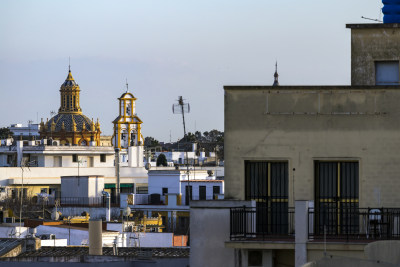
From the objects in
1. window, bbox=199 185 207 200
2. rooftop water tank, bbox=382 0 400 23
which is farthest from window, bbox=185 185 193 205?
rooftop water tank, bbox=382 0 400 23

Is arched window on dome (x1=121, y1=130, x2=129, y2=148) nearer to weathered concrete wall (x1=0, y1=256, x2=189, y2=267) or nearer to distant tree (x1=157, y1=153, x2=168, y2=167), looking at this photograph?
distant tree (x1=157, y1=153, x2=168, y2=167)

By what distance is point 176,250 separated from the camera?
3328cm

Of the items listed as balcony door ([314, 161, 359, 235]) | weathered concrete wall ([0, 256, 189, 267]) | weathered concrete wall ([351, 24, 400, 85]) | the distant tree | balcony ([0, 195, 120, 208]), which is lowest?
weathered concrete wall ([0, 256, 189, 267])

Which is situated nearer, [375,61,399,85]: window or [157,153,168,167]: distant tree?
[375,61,399,85]: window

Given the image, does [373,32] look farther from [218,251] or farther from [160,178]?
[160,178]

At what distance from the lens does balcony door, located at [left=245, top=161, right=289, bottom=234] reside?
19.2m

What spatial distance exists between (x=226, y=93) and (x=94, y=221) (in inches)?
323

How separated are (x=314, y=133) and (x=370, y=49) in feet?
6.22

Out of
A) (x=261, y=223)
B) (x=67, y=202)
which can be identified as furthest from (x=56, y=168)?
(x=261, y=223)

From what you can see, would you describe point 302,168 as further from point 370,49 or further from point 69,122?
point 69,122

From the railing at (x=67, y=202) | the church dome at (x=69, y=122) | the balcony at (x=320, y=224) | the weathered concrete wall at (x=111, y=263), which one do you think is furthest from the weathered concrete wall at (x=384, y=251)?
the church dome at (x=69, y=122)

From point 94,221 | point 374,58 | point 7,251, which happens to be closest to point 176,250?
point 7,251

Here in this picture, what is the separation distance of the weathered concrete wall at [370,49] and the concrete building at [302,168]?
94cm

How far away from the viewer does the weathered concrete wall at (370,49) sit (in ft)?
65.7
